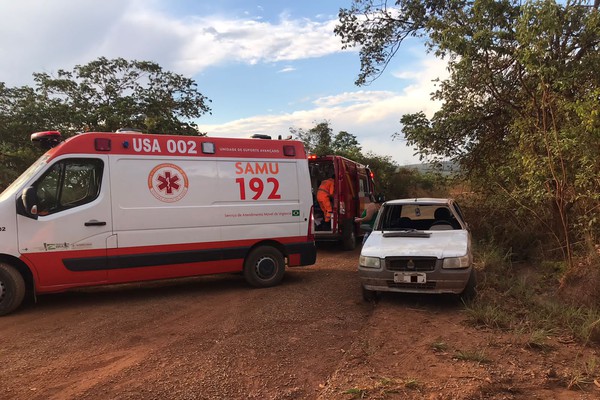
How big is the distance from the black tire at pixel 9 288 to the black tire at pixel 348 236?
24.5ft

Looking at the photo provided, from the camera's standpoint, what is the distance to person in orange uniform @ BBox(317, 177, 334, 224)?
36.0 feet

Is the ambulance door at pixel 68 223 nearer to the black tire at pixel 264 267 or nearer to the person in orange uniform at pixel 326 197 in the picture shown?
the black tire at pixel 264 267

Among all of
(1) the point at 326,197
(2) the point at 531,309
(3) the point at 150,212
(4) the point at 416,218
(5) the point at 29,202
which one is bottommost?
(2) the point at 531,309

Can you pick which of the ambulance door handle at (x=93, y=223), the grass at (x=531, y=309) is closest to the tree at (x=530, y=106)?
the grass at (x=531, y=309)

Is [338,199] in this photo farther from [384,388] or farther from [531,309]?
[384,388]

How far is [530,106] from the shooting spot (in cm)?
820

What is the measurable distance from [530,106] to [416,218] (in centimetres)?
316

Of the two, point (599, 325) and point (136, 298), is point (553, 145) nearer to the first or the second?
point (599, 325)

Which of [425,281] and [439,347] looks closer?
[439,347]

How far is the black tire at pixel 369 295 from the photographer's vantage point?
6.34 meters

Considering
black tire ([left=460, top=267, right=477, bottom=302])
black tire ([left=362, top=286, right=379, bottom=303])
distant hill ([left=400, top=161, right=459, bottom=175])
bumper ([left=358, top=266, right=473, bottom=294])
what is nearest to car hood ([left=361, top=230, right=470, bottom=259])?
bumper ([left=358, top=266, right=473, bottom=294])

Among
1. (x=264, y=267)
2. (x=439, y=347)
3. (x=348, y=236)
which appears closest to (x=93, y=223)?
(x=264, y=267)

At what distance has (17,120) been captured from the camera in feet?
49.0

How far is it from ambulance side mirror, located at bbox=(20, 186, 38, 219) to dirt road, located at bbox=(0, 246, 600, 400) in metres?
1.36
